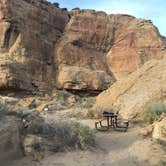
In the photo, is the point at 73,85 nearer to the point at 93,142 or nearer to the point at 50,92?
the point at 50,92

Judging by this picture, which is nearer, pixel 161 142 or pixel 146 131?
pixel 161 142

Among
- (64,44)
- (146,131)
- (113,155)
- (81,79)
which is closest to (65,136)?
(113,155)

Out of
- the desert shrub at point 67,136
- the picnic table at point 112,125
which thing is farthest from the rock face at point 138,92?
the desert shrub at point 67,136

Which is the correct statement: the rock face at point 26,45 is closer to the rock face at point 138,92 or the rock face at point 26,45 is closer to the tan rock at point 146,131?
the rock face at point 138,92

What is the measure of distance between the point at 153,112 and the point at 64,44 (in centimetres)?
1576

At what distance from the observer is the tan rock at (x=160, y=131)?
10804 mm

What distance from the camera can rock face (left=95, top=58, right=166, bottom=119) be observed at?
49.7 feet

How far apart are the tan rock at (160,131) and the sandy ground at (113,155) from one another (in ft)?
0.88

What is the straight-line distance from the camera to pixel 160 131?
10.9 metres

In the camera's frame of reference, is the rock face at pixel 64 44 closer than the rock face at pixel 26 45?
No

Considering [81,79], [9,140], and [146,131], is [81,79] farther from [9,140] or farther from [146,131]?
[9,140]

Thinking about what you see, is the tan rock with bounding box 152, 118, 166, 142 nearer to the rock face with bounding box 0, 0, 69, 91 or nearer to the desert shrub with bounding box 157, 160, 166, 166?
the desert shrub with bounding box 157, 160, 166, 166

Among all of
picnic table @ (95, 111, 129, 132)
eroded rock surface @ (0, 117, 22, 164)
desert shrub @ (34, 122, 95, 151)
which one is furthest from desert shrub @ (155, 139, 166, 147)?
eroded rock surface @ (0, 117, 22, 164)

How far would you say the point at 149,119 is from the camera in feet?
43.8
